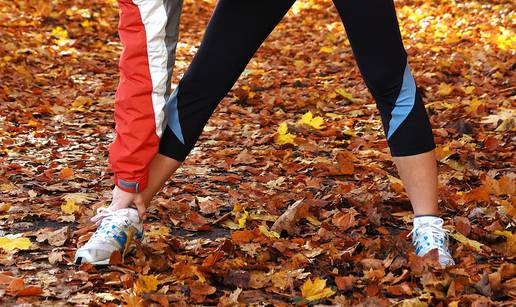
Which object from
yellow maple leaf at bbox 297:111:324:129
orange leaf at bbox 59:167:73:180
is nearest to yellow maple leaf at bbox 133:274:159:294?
orange leaf at bbox 59:167:73:180

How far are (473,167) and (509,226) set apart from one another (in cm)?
109

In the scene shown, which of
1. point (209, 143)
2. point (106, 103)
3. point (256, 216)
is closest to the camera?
point (256, 216)

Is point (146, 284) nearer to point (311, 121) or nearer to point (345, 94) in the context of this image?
point (311, 121)

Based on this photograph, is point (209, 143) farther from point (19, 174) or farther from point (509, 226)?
point (509, 226)

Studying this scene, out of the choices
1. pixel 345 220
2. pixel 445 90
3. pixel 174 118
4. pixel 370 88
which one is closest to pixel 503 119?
pixel 445 90

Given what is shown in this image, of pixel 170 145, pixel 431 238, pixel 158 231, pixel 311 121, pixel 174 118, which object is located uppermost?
pixel 174 118

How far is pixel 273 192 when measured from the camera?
4.22 m

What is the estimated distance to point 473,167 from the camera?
4.53 metres

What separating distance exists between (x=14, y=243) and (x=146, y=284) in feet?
2.67

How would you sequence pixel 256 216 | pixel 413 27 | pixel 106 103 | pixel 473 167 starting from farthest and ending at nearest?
1. pixel 413 27
2. pixel 106 103
3. pixel 473 167
4. pixel 256 216

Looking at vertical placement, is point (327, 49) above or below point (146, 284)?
below

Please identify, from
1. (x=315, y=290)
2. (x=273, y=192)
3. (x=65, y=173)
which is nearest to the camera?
(x=315, y=290)

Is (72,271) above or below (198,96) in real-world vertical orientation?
below

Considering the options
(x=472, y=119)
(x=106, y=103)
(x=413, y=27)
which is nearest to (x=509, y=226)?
(x=472, y=119)
